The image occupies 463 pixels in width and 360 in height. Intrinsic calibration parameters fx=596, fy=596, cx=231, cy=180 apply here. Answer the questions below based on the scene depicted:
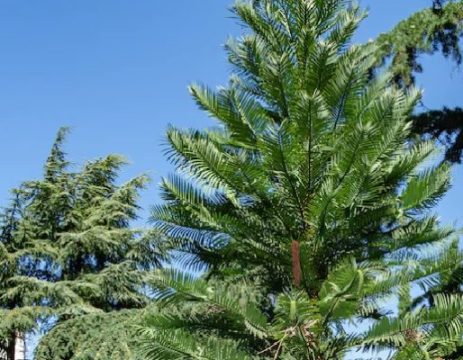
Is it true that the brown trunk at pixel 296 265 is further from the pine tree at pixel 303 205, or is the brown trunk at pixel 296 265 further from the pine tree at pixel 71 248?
the pine tree at pixel 71 248

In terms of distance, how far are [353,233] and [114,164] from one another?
353 inches

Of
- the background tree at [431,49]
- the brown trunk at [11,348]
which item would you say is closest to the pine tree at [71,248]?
the brown trunk at [11,348]

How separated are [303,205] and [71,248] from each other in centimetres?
762

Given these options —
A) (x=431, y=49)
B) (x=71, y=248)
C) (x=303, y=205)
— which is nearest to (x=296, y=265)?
(x=303, y=205)

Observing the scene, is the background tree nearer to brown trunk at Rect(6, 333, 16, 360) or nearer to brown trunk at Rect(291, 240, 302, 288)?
brown trunk at Rect(291, 240, 302, 288)

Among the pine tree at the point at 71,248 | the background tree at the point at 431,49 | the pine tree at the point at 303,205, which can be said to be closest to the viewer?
the pine tree at the point at 303,205

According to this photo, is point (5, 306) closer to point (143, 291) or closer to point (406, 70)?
point (143, 291)

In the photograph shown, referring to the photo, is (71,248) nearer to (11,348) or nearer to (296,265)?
(11,348)

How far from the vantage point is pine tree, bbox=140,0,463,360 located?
145 inches

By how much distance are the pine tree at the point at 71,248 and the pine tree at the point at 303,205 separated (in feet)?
18.8

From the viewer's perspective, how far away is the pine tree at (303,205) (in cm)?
367

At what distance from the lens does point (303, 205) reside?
410 cm

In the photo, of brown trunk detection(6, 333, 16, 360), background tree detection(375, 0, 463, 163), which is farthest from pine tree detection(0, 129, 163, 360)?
background tree detection(375, 0, 463, 163)

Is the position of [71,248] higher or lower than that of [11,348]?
higher
